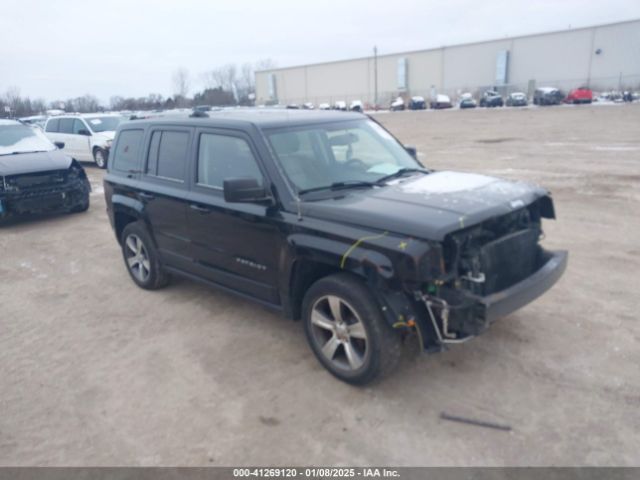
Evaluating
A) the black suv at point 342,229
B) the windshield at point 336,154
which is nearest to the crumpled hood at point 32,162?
the black suv at point 342,229

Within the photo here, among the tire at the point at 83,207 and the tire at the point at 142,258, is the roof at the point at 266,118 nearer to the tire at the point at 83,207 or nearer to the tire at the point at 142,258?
the tire at the point at 142,258

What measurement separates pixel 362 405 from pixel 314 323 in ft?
2.30

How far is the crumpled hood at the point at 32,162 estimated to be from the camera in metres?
8.94

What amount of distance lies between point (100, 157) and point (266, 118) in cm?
1402

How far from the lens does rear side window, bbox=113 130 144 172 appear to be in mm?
5656

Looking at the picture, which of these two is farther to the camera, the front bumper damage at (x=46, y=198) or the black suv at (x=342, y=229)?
the front bumper damage at (x=46, y=198)

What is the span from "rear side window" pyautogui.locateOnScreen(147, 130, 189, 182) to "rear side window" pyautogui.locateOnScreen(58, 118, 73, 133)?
13.9 meters

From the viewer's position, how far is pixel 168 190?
199 inches

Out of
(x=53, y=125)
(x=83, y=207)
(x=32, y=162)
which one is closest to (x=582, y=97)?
(x=53, y=125)

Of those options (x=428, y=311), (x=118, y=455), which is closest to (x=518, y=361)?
(x=428, y=311)

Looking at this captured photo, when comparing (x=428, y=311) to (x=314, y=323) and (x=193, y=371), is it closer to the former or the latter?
(x=314, y=323)

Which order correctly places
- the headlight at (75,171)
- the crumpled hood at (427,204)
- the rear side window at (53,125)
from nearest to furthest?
the crumpled hood at (427,204)
the headlight at (75,171)
the rear side window at (53,125)

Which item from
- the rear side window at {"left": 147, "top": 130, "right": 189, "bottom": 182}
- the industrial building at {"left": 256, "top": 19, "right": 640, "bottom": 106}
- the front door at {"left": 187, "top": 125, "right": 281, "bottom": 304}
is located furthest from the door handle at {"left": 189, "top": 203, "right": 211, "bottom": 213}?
the industrial building at {"left": 256, "top": 19, "right": 640, "bottom": 106}

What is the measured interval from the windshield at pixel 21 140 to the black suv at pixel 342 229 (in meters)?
5.93
